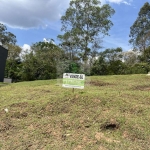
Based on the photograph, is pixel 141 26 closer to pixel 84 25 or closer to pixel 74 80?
pixel 84 25

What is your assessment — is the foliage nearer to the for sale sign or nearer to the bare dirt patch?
the for sale sign

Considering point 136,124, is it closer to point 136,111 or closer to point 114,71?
point 136,111

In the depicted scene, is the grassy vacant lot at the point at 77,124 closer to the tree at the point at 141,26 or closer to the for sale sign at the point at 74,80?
the for sale sign at the point at 74,80

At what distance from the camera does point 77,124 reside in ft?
12.6

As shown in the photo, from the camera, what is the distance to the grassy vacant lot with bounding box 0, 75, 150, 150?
3.33 metres

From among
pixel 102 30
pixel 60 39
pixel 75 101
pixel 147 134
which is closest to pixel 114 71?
pixel 102 30

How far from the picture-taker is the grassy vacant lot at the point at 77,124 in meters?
3.33

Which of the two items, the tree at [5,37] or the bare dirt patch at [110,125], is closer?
the bare dirt patch at [110,125]

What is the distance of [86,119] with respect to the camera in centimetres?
398

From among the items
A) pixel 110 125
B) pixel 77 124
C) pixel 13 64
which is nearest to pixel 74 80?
pixel 77 124

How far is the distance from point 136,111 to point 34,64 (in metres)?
14.4

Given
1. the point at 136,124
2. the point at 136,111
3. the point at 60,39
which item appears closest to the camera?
the point at 136,124

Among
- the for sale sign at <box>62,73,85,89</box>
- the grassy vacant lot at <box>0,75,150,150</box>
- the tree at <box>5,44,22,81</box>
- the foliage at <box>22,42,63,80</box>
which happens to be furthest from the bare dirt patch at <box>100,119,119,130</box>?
the tree at <box>5,44,22,81</box>

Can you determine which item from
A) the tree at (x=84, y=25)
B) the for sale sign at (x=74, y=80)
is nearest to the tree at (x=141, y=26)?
the tree at (x=84, y=25)
